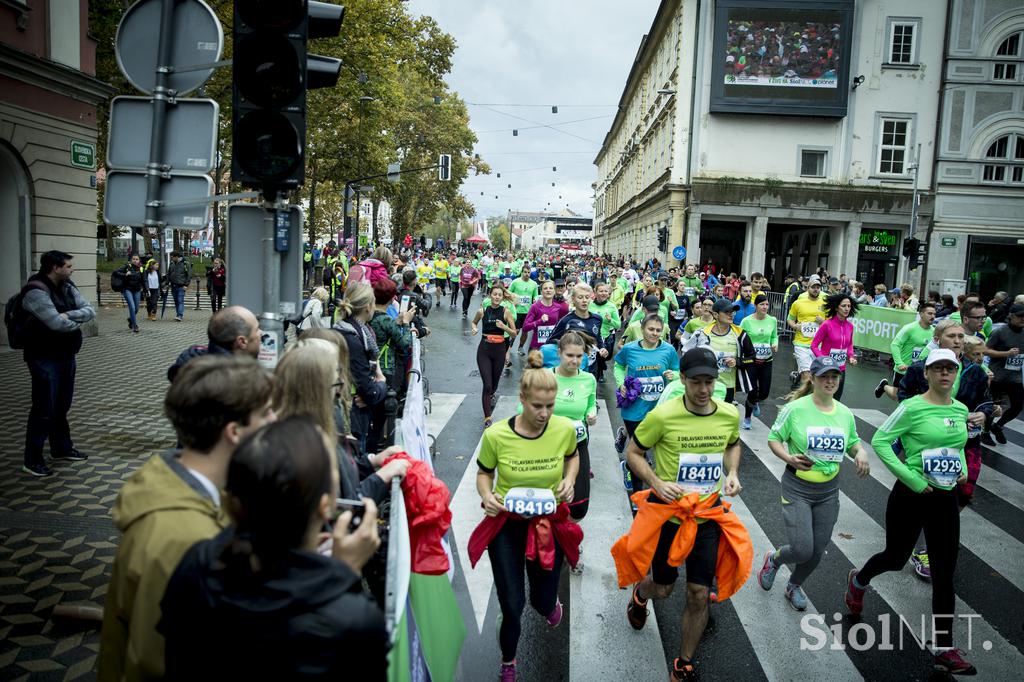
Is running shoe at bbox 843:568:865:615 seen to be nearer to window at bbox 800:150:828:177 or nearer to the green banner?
the green banner

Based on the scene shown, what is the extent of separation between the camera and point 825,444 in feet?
15.5

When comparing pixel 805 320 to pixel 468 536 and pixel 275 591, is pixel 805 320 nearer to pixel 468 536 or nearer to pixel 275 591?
pixel 468 536

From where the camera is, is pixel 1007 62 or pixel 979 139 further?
pixel 979 139

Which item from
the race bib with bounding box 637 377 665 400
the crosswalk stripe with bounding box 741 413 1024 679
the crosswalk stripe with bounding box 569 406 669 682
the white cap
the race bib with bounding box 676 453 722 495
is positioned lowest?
the crosswalk stripe with bounding box 569 406 669 682

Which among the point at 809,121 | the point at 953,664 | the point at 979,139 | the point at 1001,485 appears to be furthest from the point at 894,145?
the point at 953,664

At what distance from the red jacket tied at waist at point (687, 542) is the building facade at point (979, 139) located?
31922mm

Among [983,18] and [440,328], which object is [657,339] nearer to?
[440,328]

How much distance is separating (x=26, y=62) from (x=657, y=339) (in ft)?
43.1

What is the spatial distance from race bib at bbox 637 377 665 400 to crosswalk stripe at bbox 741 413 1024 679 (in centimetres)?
192

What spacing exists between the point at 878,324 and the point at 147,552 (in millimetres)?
17517

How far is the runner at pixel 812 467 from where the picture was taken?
4691mm

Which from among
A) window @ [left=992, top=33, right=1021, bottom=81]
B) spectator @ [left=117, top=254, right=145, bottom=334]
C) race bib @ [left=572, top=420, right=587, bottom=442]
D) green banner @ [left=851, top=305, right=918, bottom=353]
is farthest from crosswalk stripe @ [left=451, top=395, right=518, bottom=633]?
window @ [left=992, top=33, right=1021, bottom=81]

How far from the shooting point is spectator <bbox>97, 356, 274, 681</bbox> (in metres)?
2.00

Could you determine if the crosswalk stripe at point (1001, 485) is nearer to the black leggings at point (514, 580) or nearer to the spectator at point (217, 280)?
the black leggings at point (514, 580)
